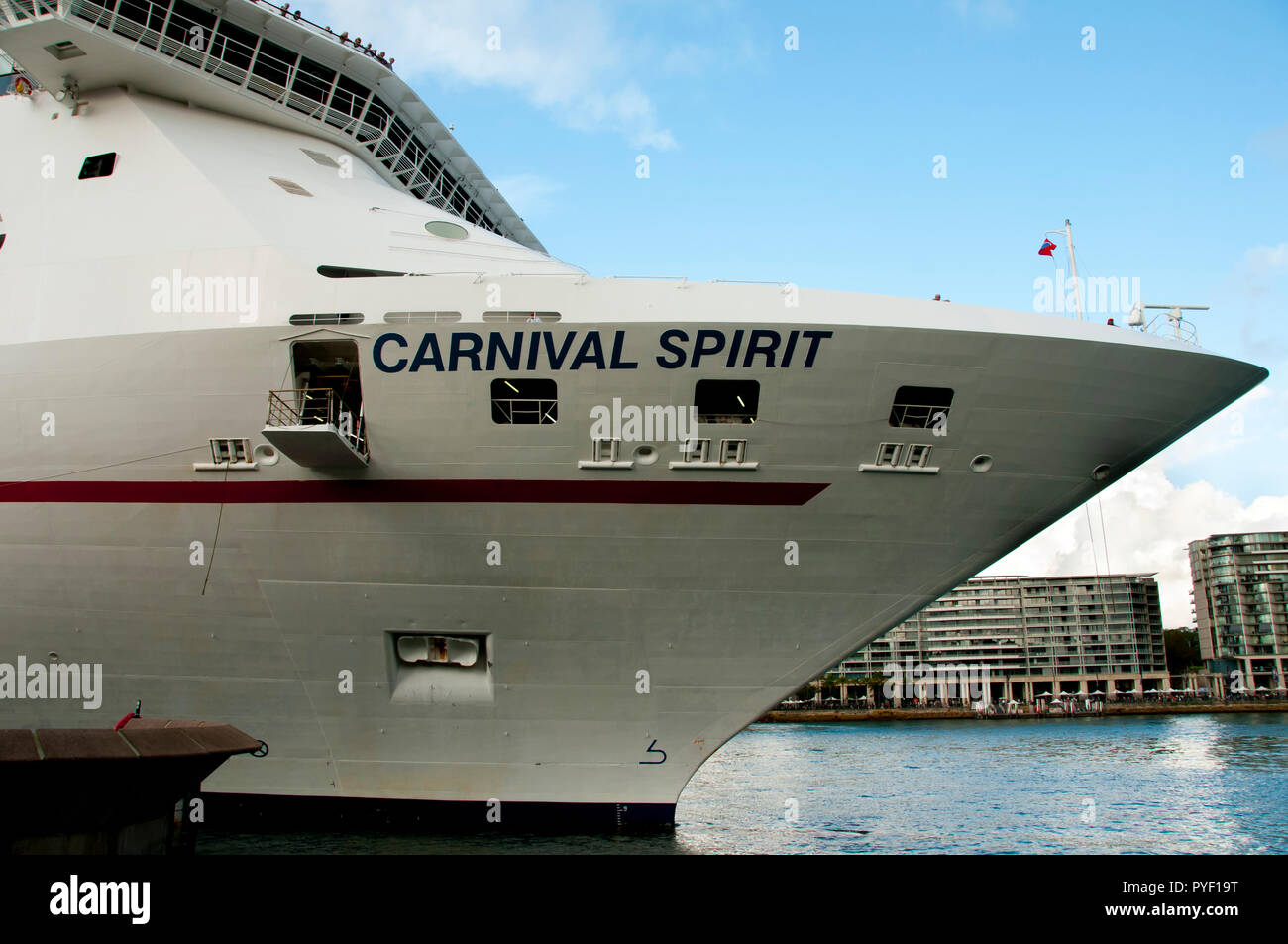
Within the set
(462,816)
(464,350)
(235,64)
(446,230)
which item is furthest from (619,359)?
(235,64)

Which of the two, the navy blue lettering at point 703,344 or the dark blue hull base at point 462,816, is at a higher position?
the navy blue lettering at point 703,344

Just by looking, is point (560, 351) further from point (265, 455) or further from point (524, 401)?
point (265, 455)

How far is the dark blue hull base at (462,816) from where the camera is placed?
1114 cm

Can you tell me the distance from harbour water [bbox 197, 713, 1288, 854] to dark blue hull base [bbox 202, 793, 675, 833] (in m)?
0.18

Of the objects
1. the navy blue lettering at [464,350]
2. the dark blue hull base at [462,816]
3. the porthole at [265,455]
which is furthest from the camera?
the dark blue hull base at [462,816]

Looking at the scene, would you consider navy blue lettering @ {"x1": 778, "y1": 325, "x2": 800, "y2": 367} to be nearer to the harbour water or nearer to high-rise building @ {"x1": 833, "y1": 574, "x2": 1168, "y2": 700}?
the harbour water

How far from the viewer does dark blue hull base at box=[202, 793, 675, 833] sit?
36.6 feet

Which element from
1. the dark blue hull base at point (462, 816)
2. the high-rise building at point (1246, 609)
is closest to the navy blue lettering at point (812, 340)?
the dark blue hull base at point (462, 816)

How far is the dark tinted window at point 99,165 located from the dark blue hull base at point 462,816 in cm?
941

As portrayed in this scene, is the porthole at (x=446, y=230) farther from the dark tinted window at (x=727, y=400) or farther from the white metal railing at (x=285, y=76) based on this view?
the dark tinted window at (x=727, y=400)

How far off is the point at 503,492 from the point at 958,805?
1624cm

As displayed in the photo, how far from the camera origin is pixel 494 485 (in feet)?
35.3

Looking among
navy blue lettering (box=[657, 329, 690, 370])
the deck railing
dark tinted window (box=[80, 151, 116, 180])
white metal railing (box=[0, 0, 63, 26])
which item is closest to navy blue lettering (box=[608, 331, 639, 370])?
navy blue lettering (box=[657, 329, 690, 370])

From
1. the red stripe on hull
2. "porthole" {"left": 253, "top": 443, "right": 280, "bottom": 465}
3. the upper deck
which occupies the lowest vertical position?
the red stripe on hull
